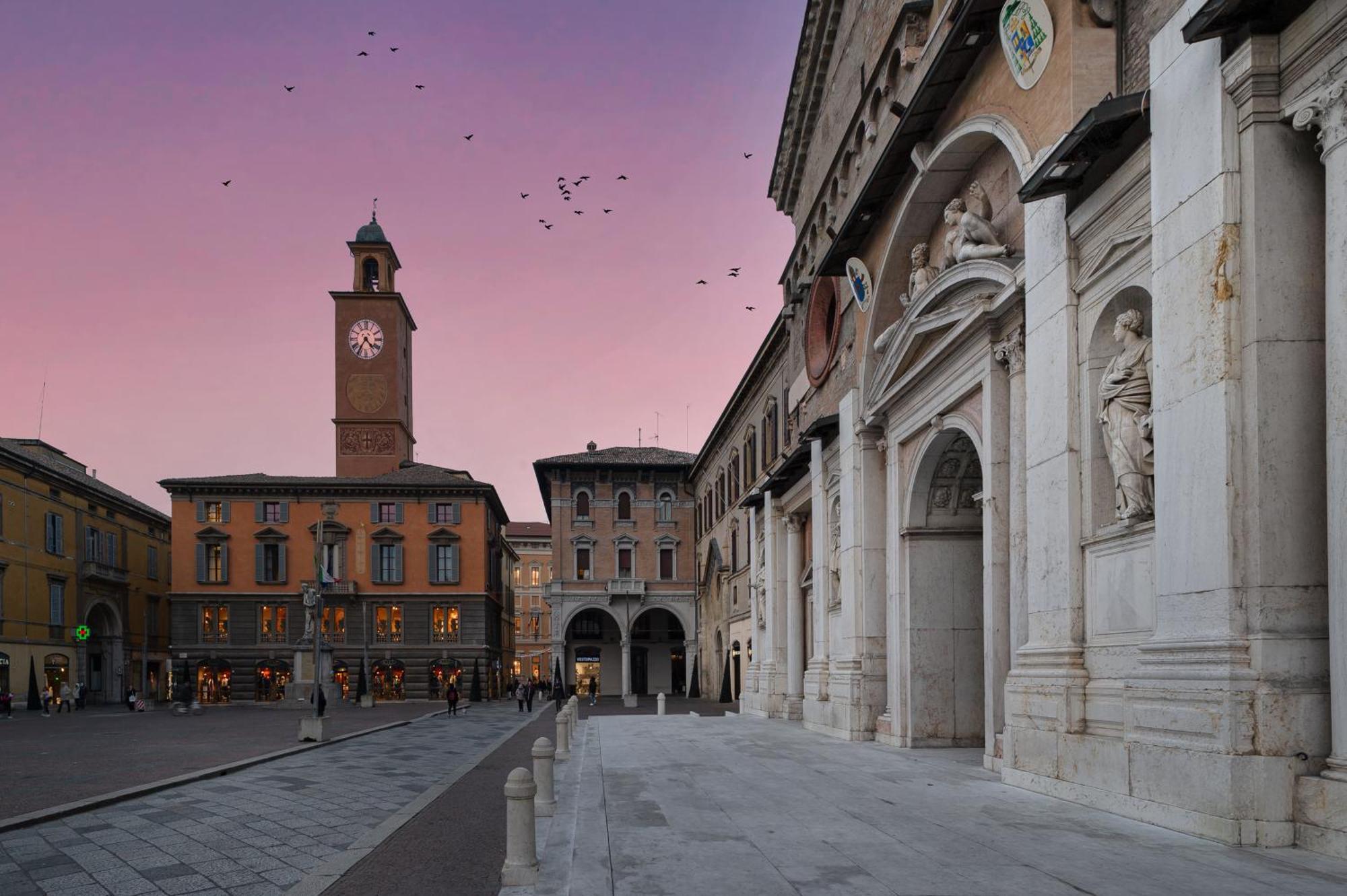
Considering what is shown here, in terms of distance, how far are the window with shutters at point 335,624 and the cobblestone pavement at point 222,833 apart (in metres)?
44.0

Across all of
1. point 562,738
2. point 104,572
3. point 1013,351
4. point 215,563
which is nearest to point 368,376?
point 215,563

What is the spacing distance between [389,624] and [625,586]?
14388 mm

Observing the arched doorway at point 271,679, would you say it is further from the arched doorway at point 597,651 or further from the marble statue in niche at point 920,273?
the marble statue in niche at point 920,273

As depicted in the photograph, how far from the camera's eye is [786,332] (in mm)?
35656

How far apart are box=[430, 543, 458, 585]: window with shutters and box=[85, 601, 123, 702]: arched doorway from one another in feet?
59.6

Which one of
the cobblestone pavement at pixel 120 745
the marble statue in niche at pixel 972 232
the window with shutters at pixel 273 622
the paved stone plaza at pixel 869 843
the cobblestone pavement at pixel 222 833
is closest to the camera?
the paved stone plaza at pixel 869 843

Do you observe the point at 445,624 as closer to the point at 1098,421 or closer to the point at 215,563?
the point at 215,563

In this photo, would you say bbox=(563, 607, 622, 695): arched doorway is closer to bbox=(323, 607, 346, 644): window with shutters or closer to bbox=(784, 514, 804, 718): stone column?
bbox=(323, 607, 346, 644): window with shutters

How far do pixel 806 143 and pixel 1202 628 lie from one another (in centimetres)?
2116

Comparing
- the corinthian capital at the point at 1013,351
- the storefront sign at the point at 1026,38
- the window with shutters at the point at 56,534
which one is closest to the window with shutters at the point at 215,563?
the window with shutters at the point at 56,534

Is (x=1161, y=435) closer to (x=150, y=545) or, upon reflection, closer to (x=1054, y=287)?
(x=1054, y=287)

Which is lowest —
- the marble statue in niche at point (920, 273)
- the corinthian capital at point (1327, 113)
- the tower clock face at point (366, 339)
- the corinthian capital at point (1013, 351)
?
the corinthian capital at point (1013, 351)

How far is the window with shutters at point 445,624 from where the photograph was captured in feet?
204

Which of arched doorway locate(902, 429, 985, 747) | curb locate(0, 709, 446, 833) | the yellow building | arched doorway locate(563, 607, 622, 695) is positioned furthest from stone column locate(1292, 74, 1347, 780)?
arched doorway locate(563, 607, 622, 695)
